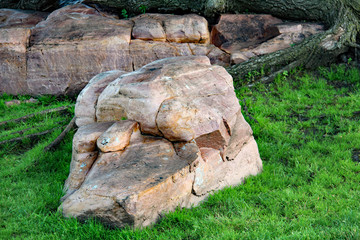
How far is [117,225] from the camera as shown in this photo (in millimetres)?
3924

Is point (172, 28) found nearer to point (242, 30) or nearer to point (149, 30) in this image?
point (149, 30)

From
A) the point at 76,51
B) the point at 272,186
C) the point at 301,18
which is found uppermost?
the point at 301,18

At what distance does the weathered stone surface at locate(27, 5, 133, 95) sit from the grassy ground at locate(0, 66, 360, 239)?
50.0 inches

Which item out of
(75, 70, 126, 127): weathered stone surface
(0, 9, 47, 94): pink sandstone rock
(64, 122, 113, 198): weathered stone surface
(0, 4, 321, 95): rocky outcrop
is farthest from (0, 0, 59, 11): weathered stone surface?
(64, 122, 113, 198): weathered stone surface

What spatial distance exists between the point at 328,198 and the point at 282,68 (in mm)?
4680

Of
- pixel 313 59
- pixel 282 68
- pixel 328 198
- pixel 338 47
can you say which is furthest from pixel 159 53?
pixel 328 198

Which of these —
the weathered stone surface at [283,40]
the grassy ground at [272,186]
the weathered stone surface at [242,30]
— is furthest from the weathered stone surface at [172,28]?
the grassy ground at [272,186]

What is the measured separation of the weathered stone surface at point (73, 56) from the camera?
8.83 meters

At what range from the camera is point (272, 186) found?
5.08 m

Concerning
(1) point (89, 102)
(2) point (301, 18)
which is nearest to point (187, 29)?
(2) point (301, 18)

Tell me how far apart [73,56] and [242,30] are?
14.3 feet

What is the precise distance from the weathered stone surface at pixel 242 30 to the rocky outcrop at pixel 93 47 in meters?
0.06

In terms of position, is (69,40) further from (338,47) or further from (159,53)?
(338,47)

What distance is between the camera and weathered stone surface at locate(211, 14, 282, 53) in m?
9.56
